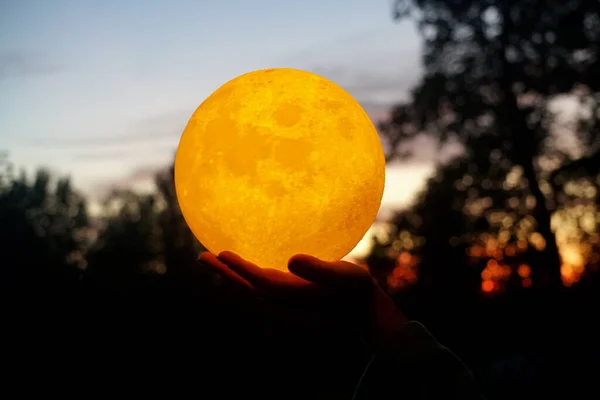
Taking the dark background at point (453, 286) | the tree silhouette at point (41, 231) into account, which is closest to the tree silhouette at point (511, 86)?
the dark background at point (453, 286)

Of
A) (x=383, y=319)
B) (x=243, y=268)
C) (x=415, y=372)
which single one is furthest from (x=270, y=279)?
(x=415, y=372)

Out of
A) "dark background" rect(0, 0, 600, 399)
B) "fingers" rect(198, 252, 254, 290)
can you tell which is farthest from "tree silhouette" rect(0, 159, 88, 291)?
"fingers" rect(198, 252, 254, 290)

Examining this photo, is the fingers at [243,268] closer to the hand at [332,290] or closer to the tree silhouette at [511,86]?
the hand at [332,290]

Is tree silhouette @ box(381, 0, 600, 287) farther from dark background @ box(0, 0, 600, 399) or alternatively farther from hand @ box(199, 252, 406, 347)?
hand @ box(199, 252, 406, 347)

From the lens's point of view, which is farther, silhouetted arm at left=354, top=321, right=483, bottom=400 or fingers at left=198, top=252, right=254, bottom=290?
fingers at left=198, top=252, right=254, bottom=290

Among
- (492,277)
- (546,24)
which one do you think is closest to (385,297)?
(546,24)

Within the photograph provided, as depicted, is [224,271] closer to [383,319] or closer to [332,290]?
[332,290]
